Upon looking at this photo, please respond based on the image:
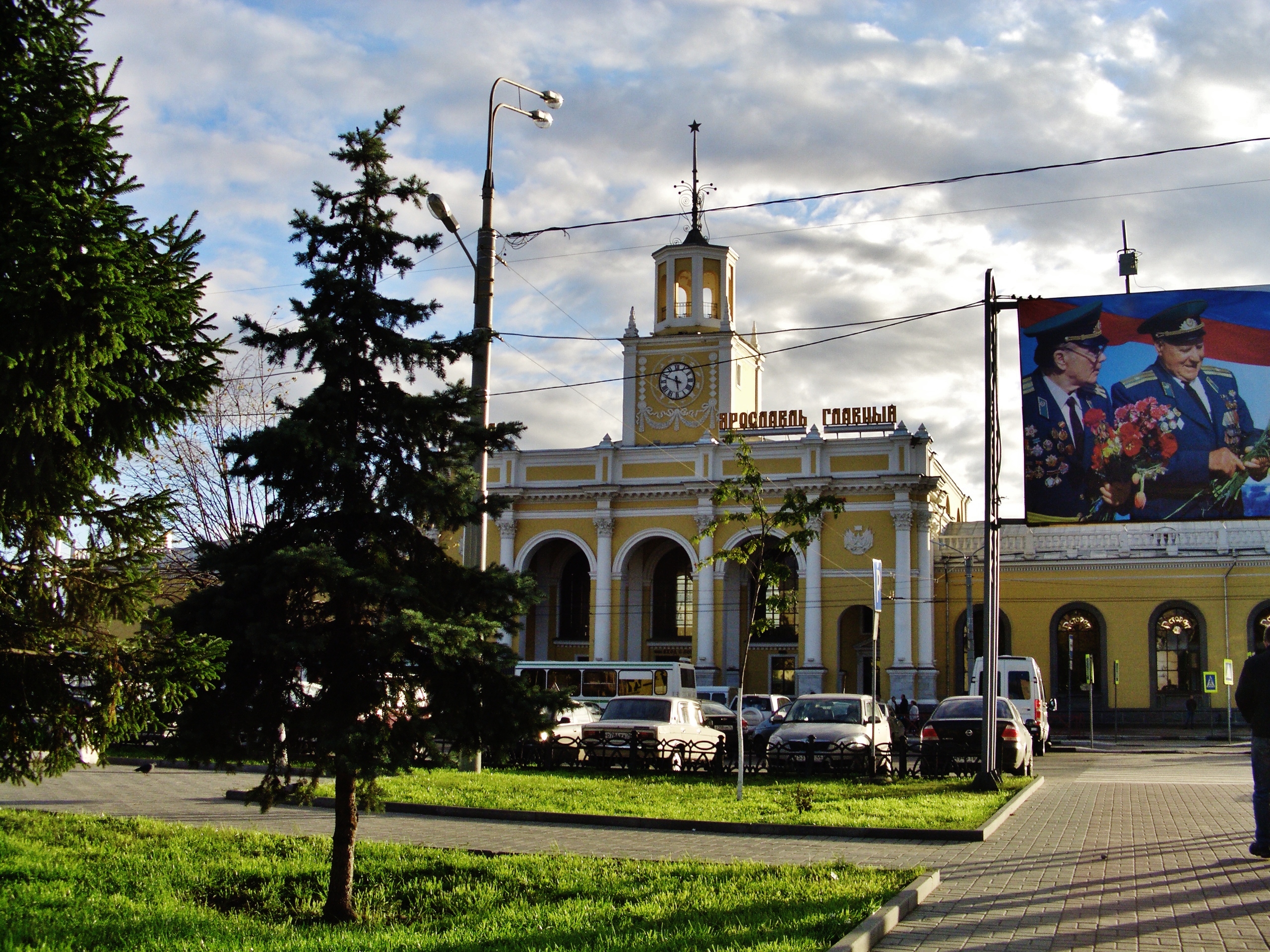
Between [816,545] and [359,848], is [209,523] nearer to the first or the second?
[359,848]

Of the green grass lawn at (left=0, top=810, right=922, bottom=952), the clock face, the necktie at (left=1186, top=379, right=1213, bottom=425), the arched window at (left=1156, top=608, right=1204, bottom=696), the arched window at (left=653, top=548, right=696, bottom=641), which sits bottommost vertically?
the green grass lawn at (left=0, top=810, right=922, bottom=952)

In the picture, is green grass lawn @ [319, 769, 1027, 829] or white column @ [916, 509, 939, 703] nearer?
green grass lawn @ [319, 769, 1027, 829]

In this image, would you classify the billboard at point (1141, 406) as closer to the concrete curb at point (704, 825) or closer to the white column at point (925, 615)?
the concrete curb at point (704, 825)

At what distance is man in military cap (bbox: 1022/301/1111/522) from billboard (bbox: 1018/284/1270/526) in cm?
2

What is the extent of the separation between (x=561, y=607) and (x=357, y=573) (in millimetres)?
45818

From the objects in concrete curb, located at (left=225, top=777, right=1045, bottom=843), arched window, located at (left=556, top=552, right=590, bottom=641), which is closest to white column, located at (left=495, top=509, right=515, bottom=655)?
arched window, located at (left=556, top=552, right=590, bottom=641)

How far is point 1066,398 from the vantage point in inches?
733

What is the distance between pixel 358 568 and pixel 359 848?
334 centimetres

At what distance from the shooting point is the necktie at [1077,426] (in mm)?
18578

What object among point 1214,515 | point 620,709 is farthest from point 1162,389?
point 620,709

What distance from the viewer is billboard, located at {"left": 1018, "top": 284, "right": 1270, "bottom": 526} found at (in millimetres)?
18438

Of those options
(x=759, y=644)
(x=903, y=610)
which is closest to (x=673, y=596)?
(x=759, y=644)

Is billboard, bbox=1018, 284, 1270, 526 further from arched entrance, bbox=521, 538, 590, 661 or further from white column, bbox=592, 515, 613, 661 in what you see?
arched entrance, bbox=521, 538, 590, 661

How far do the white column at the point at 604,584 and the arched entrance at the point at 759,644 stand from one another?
4857 mm
